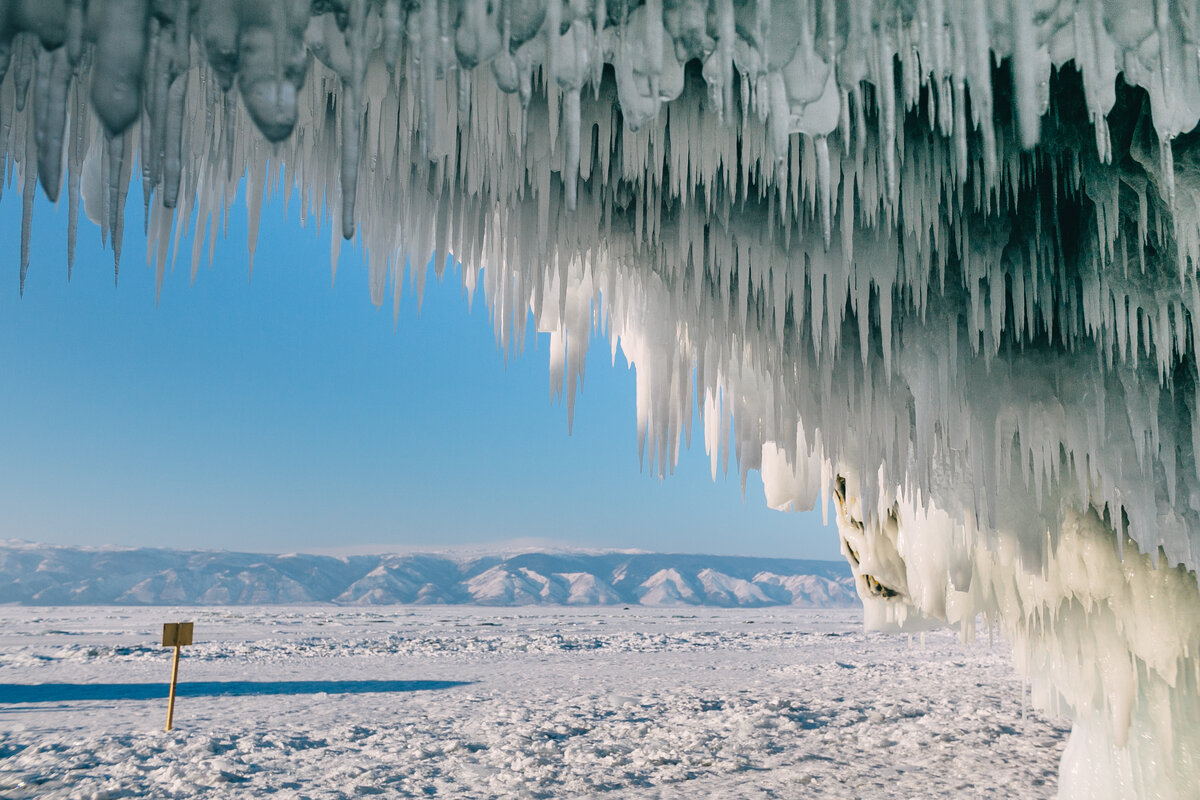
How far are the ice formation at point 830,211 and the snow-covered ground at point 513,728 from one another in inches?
125

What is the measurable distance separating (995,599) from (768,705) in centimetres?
721

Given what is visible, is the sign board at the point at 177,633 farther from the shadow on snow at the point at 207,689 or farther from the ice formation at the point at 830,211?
the ice formation at the point at 830,211

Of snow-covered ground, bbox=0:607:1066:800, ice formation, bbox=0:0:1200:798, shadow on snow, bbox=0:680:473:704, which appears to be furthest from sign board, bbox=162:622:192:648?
ice formation, bbox=0:0:1200:798

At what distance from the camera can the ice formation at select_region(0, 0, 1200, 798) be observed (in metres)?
1.83

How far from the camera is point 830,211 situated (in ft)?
9.78

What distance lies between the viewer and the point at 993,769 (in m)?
7.97

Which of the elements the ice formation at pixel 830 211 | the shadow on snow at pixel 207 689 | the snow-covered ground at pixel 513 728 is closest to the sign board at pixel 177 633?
the snow-covered ground at pixel 513 728

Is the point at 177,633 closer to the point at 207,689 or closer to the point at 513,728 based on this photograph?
the point at 513,728

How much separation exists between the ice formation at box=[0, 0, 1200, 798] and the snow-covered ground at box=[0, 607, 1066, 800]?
3.17 meters

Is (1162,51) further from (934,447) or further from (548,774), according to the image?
(548,774)

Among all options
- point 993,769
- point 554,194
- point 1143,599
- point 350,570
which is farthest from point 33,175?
point 350,570

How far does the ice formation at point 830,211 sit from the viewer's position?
183cm

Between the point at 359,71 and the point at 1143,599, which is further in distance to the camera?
the point at 1143,599

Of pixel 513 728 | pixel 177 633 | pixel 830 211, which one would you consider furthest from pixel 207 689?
pixel 830 211
